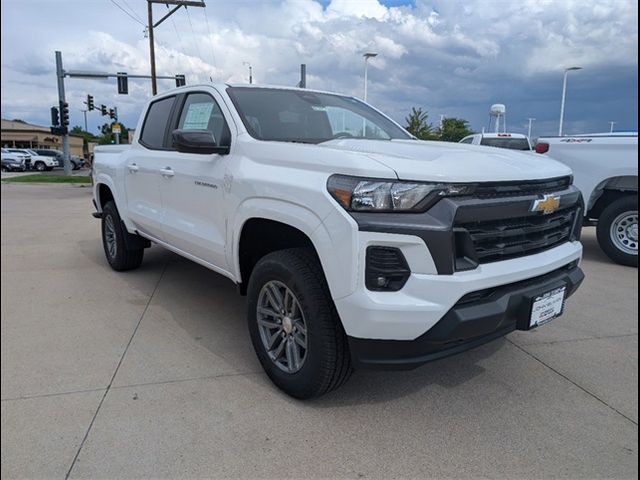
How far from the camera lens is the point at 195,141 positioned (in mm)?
3141

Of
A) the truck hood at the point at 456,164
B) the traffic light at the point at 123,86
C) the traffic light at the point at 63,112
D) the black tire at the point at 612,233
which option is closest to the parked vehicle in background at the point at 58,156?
the traffic light at the point at 63,112

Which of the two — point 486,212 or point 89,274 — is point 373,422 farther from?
point 89,274

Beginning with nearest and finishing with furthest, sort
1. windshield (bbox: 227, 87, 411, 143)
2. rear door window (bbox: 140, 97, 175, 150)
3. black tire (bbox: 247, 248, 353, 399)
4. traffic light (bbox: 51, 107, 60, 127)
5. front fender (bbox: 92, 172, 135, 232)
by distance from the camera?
black tire (bbox: 247, 248, 353, 399) < windshield (bbox: 227, 87, 411, 143) < rear door window (bbox: 140, 97, 175, 150) < front fender (bbox: 92, 172, 135, 232) < traffic light (bbox: 51, 107, 60, 127)

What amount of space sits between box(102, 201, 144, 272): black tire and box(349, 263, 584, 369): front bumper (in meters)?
3.88

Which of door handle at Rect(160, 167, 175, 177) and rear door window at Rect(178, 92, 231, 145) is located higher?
rear door window at Rect(178, 92, 231, 145)

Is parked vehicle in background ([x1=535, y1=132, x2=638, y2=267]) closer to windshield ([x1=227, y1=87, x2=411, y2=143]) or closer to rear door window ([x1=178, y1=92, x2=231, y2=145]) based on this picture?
windshield ([x1=227, y1=87, x2=411, y2=143])

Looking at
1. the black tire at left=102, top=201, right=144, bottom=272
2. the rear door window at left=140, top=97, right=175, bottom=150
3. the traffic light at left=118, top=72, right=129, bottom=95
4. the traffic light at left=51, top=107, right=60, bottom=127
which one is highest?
the traffic light at left=118, top=72, right=129, bottom=95

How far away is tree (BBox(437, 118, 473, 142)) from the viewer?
35.0 m

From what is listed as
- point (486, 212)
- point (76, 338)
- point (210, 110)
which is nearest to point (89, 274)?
point (76, 338)

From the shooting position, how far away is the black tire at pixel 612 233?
20.1 feet

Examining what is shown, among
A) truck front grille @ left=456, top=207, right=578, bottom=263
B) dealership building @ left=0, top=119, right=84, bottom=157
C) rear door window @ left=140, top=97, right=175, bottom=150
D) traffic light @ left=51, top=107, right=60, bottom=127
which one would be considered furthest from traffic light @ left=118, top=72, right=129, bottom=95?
dealership building @ left=0, top=119, right=84, bottom=157

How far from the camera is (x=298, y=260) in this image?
105 inches

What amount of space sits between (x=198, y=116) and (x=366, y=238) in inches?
93.2

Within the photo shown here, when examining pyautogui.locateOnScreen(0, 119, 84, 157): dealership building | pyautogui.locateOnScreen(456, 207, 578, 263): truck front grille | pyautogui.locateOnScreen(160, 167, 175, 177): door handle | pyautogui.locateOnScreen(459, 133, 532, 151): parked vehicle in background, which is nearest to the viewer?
pyautogui.locateOnScreen(456, 207, 578, 263): truck front grille
